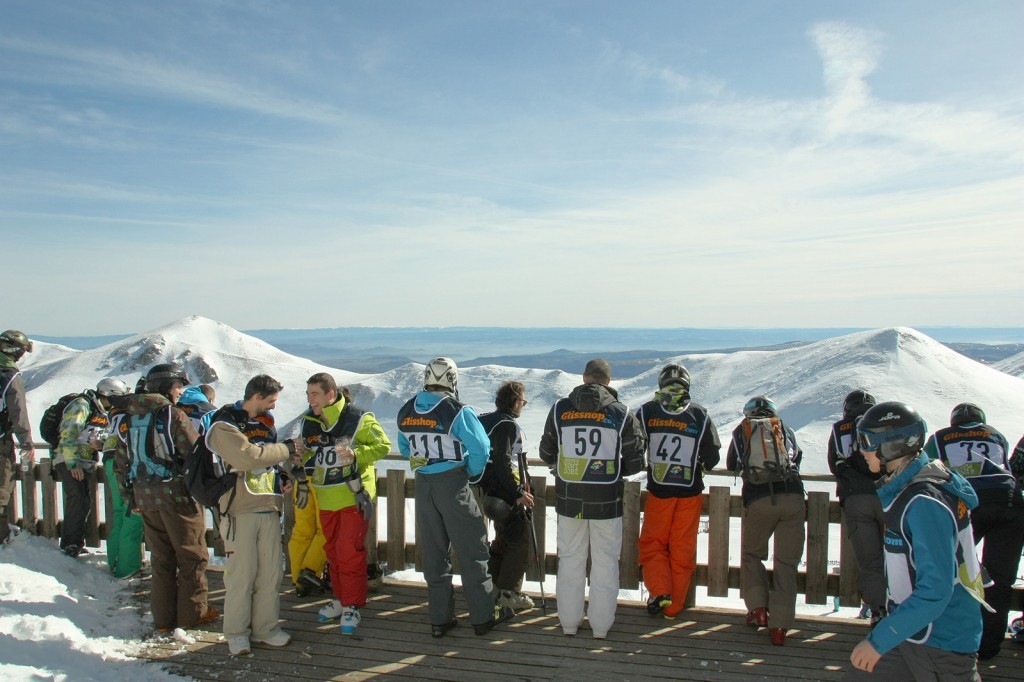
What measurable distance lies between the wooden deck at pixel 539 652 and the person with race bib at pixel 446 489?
34cm

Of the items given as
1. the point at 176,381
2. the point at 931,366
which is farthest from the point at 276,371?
the point at 176,381

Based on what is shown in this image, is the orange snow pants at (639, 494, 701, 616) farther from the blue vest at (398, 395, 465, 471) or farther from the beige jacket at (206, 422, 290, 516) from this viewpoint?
the beige jacket at (206, 422, 290, 516)

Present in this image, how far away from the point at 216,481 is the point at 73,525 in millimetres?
3597

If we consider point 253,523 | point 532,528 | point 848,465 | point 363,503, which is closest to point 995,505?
point 848,465

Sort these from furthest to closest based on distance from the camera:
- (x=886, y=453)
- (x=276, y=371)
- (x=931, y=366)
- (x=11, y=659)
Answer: (x=276, y=371) < (x=931, y=366) < (x=11, y=659) < (x=886, y=453)

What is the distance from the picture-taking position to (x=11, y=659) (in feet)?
16.6

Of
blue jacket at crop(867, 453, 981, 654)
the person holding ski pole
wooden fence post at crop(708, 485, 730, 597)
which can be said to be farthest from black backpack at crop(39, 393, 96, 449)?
blue jacket at crop(867, 453, 981, 654)

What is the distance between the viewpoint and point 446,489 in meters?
5.59

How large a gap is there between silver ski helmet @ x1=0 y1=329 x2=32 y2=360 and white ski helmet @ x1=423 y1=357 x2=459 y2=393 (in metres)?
5.28

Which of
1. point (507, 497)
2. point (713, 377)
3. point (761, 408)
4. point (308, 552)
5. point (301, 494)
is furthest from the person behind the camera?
point (713, 377)

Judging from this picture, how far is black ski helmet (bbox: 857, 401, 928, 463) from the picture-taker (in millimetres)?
3418

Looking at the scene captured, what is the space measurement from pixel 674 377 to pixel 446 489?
7.30 feet

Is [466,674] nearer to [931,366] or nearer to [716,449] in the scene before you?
[716,449]

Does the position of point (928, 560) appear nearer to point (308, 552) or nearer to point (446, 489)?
point (446, 489)
